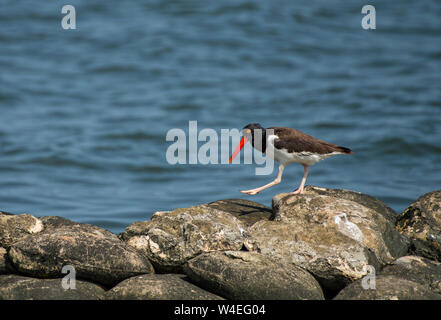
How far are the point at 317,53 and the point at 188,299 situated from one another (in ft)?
61.3

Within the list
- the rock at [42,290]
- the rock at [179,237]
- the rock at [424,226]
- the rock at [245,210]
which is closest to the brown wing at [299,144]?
the rock at [245,210]

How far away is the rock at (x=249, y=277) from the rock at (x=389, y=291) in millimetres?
281

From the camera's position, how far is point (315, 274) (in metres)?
5.55

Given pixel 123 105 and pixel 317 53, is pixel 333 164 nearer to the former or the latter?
pixel 123 105

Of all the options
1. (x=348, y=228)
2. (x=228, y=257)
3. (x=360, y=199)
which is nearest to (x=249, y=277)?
(x=228, y=257)

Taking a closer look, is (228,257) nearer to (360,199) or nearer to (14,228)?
(14,228)

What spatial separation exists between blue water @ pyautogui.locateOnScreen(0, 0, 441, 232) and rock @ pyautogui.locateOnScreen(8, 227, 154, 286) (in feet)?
13.8

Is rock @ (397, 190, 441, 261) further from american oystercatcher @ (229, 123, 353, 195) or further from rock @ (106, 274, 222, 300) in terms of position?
rock @ (106, 274, 222, 300)

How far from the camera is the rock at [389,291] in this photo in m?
5.04

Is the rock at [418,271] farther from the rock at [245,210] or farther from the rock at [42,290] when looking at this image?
the rock at [42,290]

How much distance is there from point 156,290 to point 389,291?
6.60 feet

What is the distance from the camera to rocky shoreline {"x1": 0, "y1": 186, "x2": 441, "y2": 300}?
17.1ft

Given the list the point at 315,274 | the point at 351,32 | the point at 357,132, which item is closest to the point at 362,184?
the point at 357,132

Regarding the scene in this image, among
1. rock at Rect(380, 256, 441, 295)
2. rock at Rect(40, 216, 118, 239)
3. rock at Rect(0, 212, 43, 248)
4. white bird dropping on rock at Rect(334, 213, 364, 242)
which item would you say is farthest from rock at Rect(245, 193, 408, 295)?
rock at Rect(0, 212, 43, 248)
